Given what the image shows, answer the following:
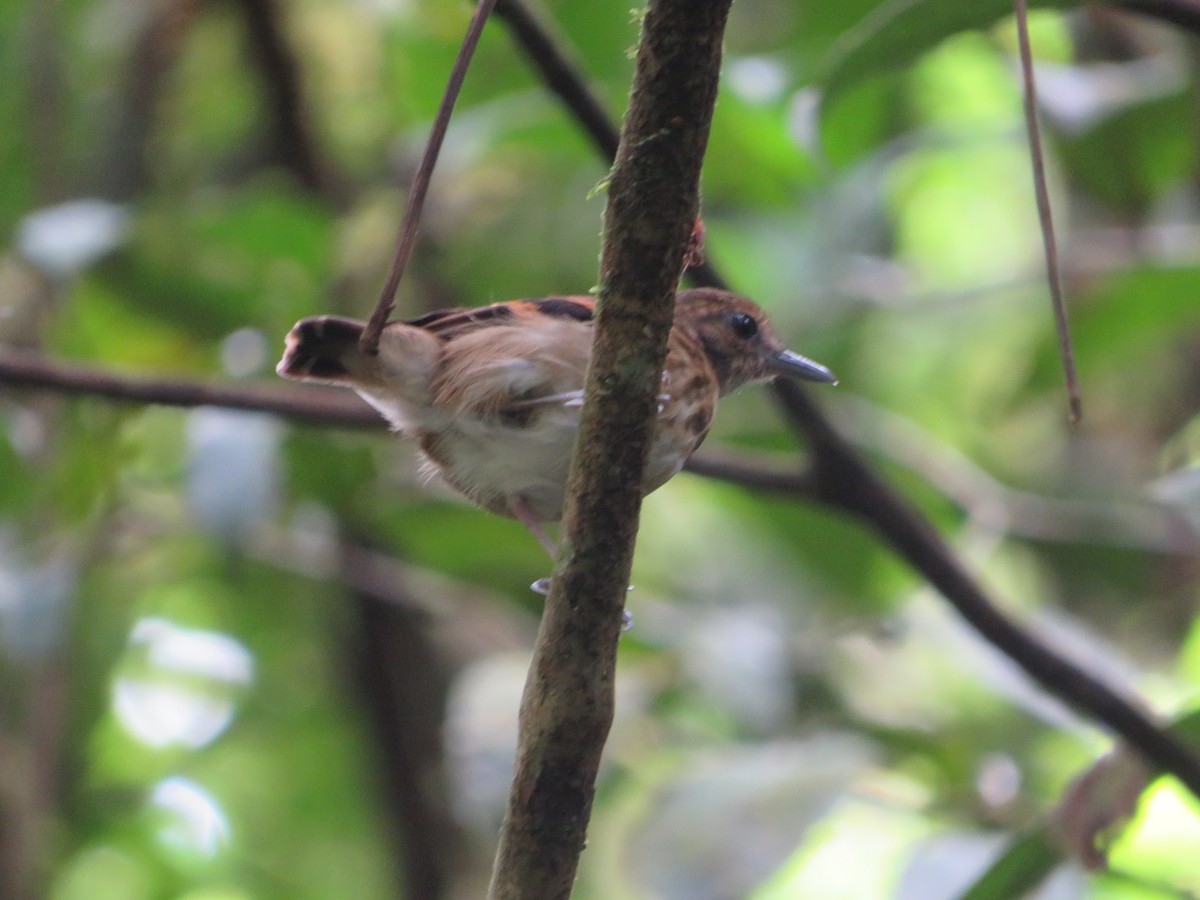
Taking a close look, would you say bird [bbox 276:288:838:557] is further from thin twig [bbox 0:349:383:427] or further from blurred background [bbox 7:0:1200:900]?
blurred background [bbox 7:0:1200:900]

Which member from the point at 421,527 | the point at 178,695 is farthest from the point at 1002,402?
the point at 178,695

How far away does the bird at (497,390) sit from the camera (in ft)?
9.07

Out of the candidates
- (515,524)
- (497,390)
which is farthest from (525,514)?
(515,524)

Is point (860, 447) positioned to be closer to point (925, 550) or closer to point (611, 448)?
point (925, 550)

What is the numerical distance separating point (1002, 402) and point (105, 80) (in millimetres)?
3401

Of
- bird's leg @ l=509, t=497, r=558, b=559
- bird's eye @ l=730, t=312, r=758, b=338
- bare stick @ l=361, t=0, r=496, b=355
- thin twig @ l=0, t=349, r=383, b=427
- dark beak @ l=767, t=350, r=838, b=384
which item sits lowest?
bare stick @ l=361, t=0, r=496, b=355

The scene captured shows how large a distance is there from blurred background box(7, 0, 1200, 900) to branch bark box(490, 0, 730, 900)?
1.48 m

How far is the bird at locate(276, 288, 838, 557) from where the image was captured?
2.77 m

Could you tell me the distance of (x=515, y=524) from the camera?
453 centimetres

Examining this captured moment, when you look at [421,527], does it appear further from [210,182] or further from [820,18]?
[210,182]

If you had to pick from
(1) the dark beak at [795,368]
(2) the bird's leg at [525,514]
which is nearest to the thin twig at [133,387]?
(2) the bird's leg at [525,514]

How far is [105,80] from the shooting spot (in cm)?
548

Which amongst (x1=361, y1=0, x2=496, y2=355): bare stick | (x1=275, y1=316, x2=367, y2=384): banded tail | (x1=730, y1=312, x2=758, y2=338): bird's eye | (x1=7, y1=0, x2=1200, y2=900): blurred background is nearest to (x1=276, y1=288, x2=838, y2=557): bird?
(x1=275, y1=316, x2=367, y2=384): banded tail

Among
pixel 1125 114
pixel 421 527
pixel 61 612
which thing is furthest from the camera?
pixel 421 527
